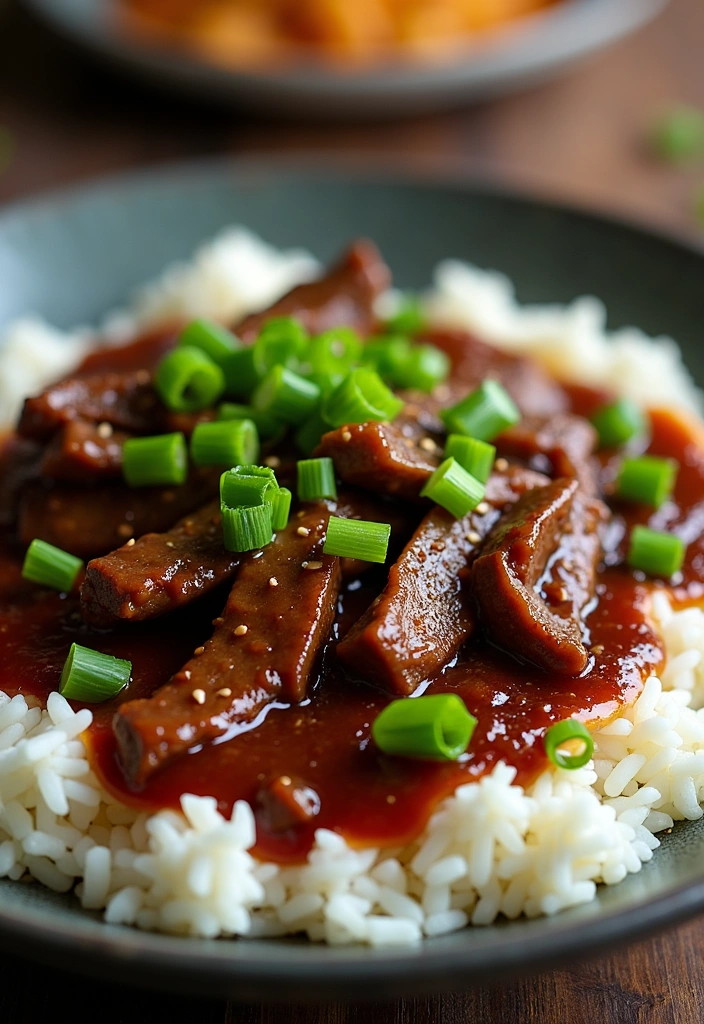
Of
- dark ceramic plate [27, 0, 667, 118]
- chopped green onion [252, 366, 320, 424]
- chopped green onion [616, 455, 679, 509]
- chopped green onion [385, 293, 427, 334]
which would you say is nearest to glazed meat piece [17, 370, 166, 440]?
chopped green onion [252, 366, 320, 424]

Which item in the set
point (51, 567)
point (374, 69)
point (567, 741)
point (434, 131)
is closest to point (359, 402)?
point (51, 567)

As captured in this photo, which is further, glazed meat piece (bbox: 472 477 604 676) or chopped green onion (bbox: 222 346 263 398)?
chopped green onion (bbox: 222 346 263 398)

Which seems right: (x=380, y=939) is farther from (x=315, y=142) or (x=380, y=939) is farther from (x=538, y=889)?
(x=315, y=142)

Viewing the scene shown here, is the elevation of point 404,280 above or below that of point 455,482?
below

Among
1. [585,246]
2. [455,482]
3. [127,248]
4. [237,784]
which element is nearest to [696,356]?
[585,246]

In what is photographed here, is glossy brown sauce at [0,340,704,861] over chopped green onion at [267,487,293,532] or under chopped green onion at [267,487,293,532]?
under

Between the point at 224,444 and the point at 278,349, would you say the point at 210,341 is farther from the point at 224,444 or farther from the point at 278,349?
the point at 224,444

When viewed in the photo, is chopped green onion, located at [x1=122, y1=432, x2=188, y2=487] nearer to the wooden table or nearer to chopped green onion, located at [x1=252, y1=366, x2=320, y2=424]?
chopped green onion, located at [x1=252, y1=366, x2=320, y2=424]

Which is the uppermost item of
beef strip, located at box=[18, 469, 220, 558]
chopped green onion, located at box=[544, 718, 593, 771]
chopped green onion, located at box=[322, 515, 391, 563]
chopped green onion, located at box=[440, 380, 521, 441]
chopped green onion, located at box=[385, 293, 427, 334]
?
chopped green onion, located at box=[440, 380, 521, 441]
